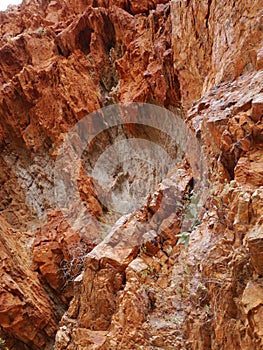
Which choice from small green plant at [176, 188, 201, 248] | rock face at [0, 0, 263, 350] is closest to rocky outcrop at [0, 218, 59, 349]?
rock face at [0, 0, 263, 350]

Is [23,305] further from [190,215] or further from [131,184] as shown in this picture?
[190,215]

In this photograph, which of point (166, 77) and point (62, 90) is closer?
point (166, 77)

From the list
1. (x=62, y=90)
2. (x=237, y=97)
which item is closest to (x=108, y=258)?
(x=237, y=97)

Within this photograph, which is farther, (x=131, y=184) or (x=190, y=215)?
(x=131, y=184)

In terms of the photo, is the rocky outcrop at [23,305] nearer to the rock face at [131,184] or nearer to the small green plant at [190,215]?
the rock face at [131,184]

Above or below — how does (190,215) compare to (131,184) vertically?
below

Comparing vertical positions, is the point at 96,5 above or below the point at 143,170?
above

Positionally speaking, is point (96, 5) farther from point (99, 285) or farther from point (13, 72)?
point (99, 285)

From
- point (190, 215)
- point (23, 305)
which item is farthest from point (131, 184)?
point (190, 215)
